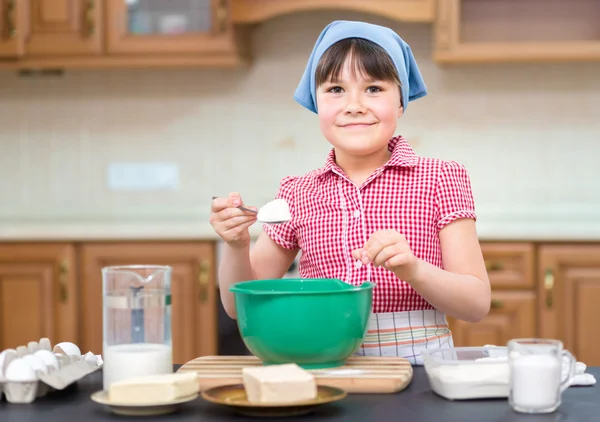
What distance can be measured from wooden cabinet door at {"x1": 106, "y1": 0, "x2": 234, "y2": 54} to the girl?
5.54ft

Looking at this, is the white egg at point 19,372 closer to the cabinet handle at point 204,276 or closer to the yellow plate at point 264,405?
the yellow plate at point 264,405

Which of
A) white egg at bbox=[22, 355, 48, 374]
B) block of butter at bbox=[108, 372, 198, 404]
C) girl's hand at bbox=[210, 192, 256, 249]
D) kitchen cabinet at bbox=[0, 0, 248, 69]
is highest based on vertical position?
kitchen cabinet at bbox=[0, 0, 248, 69]

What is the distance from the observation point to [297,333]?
104 centimetres

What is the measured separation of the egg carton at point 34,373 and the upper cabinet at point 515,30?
218 centimetres

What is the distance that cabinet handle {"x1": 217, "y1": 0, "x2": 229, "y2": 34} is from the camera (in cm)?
305

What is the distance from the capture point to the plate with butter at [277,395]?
2.92 ft

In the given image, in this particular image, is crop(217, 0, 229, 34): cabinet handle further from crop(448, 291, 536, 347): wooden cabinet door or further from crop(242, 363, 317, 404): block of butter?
crop(242, 363, 317, 404): block of butter

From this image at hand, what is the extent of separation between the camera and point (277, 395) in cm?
89

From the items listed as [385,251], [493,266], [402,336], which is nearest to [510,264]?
[493,266]

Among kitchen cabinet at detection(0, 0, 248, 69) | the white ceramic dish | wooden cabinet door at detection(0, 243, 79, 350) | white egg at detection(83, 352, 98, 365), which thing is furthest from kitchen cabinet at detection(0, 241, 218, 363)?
the white ceramic dish

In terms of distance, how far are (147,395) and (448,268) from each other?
1.97 ft

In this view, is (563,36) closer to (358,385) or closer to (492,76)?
(492,76)

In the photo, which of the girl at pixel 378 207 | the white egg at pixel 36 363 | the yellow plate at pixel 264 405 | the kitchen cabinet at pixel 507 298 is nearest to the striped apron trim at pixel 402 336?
the girl at pixel 378 207

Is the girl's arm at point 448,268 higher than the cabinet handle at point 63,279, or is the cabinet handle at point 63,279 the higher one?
the girl's arm at point 448,268
